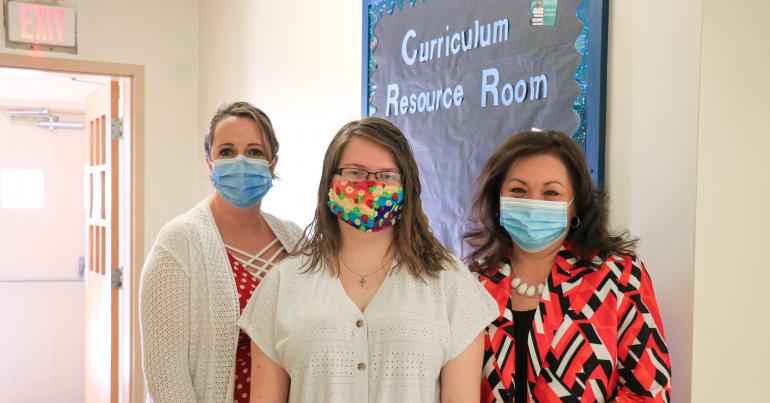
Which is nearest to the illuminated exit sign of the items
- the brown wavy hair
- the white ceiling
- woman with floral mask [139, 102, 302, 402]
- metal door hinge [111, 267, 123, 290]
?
metal door hinge [111, 267, 123, 290]

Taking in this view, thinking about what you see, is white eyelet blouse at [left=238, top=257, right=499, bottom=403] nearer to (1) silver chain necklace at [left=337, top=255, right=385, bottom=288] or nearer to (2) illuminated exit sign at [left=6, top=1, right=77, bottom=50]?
(1) silver chain necklace at [left=337, top=255, right=385, bottom=288]

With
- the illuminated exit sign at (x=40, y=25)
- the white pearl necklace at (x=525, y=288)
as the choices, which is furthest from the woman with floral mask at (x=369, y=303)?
the illuminated exit sign at (x=40, y=25)

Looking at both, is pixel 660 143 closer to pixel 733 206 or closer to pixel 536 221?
pixel 733 206

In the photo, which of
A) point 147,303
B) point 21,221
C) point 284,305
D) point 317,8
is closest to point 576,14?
point 284,305

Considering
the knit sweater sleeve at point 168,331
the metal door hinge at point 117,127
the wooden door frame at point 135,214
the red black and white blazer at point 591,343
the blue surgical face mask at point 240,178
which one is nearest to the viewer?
the red black and white blazer at point 591,343

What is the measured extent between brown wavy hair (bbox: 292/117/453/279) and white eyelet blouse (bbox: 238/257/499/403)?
3 centimetres

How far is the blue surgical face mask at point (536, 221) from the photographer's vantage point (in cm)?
147

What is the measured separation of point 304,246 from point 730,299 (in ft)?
2.92

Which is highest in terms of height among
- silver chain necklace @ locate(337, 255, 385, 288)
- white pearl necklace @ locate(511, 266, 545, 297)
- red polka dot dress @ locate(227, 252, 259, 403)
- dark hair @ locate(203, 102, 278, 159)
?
dark hair @ locate(203, 102, 278, 159)

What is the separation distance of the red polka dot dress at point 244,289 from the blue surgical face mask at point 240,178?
0.13 metres

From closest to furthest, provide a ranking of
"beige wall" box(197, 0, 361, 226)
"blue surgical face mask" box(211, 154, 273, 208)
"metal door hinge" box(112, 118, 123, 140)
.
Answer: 1. "blue surgical face mask" box(211, 154, 273, 208)
2. "beige wall" box(197, 0, 361, 226)
3. "metal door hinge" box(112, 118, 123, 140)

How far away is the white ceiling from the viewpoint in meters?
5.27

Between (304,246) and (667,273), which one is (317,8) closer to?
(304,246)

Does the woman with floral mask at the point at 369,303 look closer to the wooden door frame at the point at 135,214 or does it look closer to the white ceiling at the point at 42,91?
the wooden door frame at the point at 135,214
